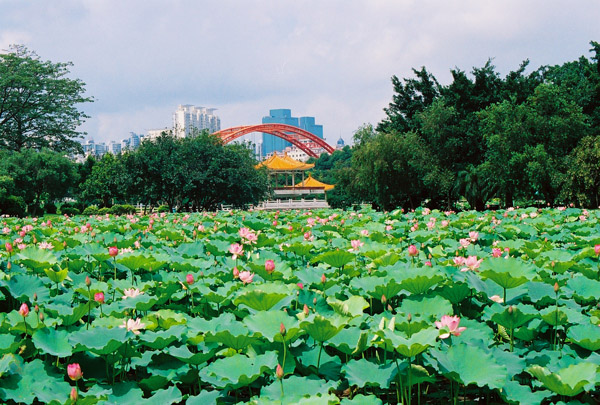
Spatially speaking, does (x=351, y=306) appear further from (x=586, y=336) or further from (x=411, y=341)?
(x=586, y=336)

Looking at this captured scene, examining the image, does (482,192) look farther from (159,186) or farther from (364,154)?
(159,186)

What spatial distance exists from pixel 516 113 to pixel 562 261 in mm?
17627

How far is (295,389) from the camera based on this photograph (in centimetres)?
157

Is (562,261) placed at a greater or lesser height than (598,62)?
lesser

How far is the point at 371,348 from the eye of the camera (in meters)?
2.06

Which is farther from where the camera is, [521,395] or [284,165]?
[284,165]

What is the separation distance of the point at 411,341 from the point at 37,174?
98.7ft

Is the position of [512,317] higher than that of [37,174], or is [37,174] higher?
[37,174]

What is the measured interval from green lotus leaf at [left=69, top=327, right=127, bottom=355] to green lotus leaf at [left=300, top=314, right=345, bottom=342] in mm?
604

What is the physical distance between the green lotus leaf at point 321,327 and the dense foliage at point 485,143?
663 inches

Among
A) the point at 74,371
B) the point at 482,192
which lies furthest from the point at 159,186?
the point at 74,371


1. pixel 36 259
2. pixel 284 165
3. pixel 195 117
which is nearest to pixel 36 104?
pixel 284 165

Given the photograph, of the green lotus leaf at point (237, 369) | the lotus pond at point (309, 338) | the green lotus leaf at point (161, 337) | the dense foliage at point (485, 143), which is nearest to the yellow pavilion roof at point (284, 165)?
the dense foliage at point (485, 143)

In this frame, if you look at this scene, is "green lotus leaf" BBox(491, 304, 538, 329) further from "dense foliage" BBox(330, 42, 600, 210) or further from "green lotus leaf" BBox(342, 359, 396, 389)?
"dense foliage" BBox(330, 42, 600, 210)
